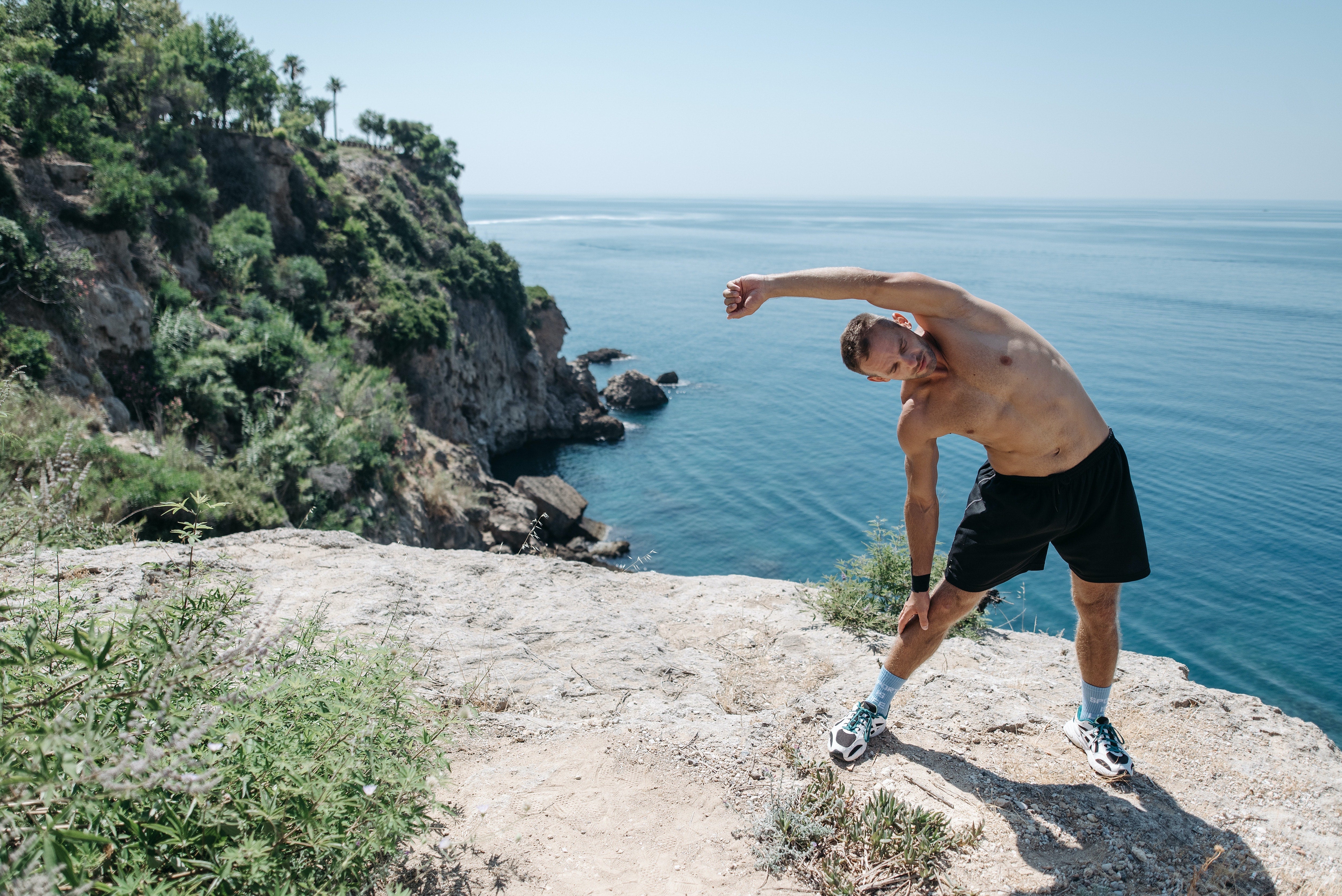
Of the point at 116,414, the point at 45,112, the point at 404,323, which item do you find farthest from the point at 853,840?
the point at 404,323

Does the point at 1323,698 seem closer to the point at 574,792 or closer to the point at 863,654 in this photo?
the point at 863,654

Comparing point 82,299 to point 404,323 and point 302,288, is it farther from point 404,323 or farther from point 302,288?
point 404,323

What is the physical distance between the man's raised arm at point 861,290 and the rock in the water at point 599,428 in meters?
39.1

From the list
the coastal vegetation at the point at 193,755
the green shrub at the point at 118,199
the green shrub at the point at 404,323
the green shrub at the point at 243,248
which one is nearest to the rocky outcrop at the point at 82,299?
the green shrub at the point at 118,199

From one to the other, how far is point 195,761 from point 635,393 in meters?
45.1

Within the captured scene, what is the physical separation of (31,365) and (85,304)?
2.68m

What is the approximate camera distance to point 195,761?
6.23 ft

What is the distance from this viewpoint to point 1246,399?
39094 millimetres

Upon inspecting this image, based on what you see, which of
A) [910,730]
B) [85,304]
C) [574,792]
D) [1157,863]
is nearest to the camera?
[1157,863]

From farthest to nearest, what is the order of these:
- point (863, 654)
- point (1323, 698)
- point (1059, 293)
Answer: point (1059, 293)
point (1323, 698)
point (863, 654)

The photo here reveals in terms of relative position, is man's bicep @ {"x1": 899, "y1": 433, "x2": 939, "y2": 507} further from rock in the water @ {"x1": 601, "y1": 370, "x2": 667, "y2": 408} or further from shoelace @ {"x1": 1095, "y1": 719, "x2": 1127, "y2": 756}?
rock in the water @ {"x1": 601, "y1": 370, "x2": 667, "y2": 408}

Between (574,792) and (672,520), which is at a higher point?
(574,792)

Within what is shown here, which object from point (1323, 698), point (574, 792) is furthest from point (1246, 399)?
point (574, 792)

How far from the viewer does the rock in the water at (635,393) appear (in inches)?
1842
